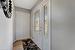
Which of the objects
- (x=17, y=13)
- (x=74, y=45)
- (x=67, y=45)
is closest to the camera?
(x=74, y=45)

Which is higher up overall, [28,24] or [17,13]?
[17,13]

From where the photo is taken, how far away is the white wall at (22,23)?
522 centimetres

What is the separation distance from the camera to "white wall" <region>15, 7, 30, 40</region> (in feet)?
17.1

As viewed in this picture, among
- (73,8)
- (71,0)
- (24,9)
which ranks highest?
(24,9)

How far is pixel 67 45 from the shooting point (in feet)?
5.14

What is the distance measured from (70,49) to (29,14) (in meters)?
4.52

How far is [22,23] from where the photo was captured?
5414 mm

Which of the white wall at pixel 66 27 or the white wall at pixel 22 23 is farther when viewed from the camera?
the white wall at pixel 22 23

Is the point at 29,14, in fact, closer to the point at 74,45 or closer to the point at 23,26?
the point at 23,26

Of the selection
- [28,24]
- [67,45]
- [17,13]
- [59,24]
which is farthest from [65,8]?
[28,24]

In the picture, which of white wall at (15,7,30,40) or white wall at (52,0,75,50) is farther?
white wall at (15,7,30,40)

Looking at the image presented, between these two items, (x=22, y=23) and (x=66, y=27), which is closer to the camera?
(x=66, y=27)

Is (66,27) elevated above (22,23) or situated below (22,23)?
below

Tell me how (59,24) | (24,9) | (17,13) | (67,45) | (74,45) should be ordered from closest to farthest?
1. (74,45)
2. (67,45)
3. (59,24)
4. (17,13)
5. (24,9)
